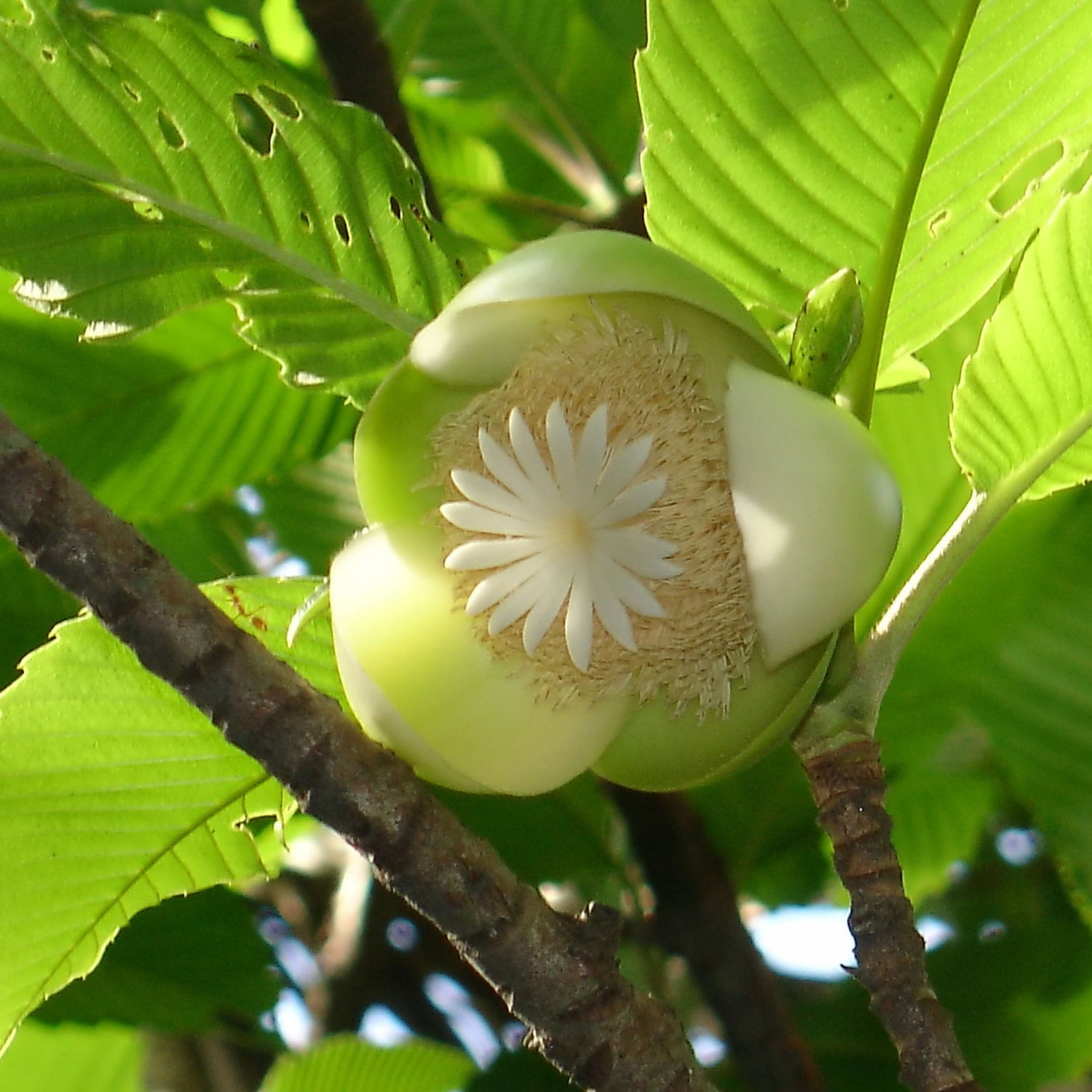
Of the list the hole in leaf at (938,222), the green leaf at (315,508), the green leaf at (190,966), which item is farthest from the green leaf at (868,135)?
the green leaf at (190,966)

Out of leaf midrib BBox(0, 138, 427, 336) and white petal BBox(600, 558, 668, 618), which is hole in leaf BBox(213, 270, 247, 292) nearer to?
leaf midrib BBox(0, 138, 427, 336)

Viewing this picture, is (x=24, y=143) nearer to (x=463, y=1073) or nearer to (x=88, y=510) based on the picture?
(x=88, y=510)

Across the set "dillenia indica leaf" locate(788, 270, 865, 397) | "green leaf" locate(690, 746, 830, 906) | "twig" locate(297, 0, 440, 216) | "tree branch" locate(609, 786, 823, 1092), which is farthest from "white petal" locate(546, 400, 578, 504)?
"green leaf" locate(690, 746, 830, 906)

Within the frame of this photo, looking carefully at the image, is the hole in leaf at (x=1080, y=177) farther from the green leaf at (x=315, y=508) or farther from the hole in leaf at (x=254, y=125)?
the green leaf at (x=315, y=508)

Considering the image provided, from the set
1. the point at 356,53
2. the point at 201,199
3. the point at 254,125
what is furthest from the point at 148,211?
the point at 356,53

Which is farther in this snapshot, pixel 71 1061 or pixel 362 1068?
pixel 71 1061

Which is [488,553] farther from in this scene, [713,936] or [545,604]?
[713,936]
